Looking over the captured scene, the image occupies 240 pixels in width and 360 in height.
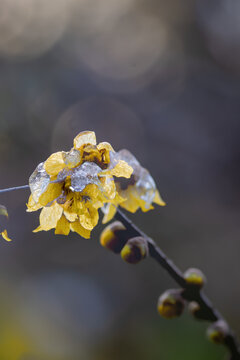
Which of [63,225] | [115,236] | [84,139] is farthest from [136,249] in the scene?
[84,139]

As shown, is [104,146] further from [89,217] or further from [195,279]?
[195,279]

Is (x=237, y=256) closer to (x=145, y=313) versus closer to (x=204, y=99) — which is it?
(x=145, y=313)

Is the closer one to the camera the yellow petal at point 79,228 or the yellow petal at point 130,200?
the yellow petal at point 79,228

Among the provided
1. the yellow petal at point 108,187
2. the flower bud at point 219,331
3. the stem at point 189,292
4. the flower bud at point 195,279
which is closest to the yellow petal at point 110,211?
the stem at point 189,292

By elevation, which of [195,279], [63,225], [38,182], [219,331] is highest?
[38,182]

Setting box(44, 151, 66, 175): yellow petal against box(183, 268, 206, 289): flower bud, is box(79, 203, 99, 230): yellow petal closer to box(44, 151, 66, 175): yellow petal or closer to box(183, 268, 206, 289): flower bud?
box(44, 151, 66, 175): yellow petal

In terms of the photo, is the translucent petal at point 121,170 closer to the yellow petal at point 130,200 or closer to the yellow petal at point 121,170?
the yellow petal at point 121,170

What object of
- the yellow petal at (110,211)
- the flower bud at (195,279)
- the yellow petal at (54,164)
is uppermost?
the yellow petal at (54,164)

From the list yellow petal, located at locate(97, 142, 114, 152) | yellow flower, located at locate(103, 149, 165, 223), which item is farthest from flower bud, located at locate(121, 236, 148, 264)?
yellow petal, located at locate(97, 142, 114, 152)
